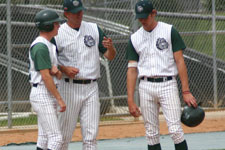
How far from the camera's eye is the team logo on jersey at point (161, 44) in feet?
23.2

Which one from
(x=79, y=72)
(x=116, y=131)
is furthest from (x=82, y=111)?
(x=116, y=131)

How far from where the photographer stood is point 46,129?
642 cm

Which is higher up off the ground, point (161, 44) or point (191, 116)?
point (161, 44)

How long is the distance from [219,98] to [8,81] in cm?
495

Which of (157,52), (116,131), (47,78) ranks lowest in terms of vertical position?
(116,131)

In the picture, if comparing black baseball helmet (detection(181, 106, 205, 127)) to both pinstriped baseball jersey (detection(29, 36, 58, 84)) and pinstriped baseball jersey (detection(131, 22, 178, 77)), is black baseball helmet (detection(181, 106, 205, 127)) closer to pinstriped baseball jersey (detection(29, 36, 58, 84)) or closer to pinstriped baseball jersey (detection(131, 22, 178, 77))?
pinstriped baseball jersey (detection(131, 22, 178, 77))

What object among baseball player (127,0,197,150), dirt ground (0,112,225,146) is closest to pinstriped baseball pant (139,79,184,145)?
baseball player (127,0,197,150)

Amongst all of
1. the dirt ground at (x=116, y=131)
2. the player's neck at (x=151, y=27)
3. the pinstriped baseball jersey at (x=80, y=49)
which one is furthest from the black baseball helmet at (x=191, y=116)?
the dirt ground at (x=116, y=131)

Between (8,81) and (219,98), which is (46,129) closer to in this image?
(8,81)

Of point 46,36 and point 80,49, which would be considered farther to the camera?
point 80,49

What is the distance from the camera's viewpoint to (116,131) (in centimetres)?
1187

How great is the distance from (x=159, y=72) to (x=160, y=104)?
16.7 inches

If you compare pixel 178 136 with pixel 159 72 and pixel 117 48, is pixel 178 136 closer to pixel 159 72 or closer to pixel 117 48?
pixel 159 72

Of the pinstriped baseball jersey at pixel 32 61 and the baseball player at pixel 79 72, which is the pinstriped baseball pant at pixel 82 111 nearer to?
the baseball player at pixel 79 72
